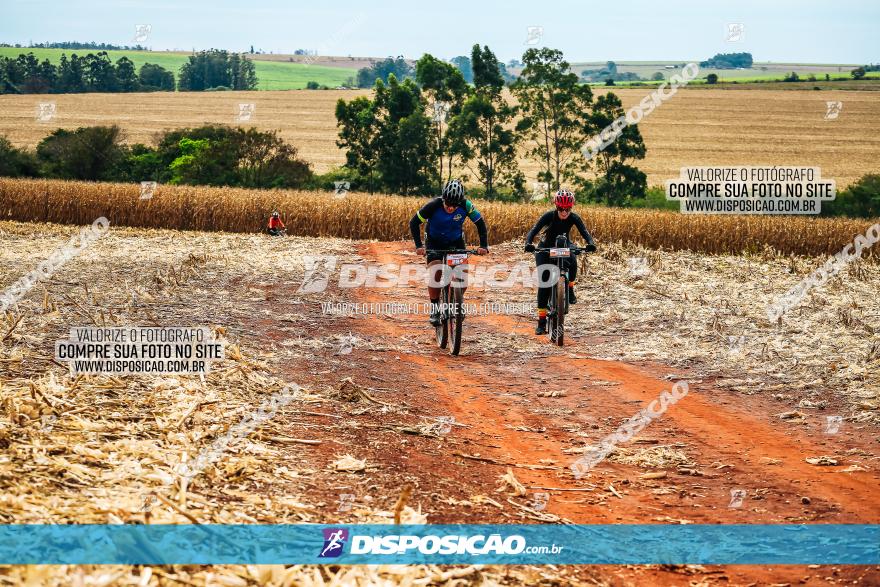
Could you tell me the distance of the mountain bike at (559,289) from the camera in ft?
39.0

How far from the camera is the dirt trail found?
649 centimetres

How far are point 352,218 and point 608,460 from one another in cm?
2511

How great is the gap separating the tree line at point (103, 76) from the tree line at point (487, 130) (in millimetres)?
79485

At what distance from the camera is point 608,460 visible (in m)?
7.70

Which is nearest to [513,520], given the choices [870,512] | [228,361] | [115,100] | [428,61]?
[870,512]

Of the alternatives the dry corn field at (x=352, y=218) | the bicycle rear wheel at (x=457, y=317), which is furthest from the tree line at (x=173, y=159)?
the bicycle rear wheel at (x=457, y=317)

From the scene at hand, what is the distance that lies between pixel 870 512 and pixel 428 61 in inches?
2012

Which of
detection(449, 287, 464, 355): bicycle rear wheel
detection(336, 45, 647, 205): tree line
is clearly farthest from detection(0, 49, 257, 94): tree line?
detection(449, 287, 464, 355): bicycle rear wheel

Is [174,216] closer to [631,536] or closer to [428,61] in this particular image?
[428,61]

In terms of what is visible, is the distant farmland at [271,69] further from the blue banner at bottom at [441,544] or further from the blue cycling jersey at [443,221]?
the blue banner at bottom at [441,544]

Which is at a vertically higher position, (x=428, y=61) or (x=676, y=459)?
(x=428, y=61)

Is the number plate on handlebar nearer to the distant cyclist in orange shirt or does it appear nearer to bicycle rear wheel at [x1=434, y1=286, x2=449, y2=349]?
bicycle rear wheel at [x1=434, y1=286, x2=449, y2=349]

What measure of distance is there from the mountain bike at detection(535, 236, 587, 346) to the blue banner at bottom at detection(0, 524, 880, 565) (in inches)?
236

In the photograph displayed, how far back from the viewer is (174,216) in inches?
1347
